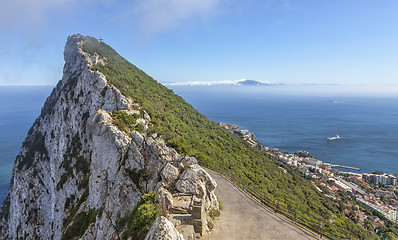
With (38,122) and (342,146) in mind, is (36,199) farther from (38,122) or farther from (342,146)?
(342,146)

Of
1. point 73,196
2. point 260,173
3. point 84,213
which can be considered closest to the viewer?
point 84,213

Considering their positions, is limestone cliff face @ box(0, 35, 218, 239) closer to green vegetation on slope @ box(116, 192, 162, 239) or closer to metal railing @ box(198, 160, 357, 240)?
green vegetation on slope @ box(116, 192, 162, 239)

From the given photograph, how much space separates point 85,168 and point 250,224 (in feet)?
63.6

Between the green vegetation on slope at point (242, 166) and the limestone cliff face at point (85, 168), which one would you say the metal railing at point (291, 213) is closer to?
the green vegetation on slope at point (242, 166)

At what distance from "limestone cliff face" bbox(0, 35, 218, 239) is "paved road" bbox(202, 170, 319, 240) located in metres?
1.40

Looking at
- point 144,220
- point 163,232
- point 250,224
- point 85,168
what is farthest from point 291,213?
point 85,168

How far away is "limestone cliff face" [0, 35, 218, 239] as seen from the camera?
44.0 ft

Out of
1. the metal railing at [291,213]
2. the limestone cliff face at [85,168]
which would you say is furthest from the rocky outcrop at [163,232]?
the metal railing at [291,213]

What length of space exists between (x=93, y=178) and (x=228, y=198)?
41.9 ft

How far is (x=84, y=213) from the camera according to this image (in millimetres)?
17672

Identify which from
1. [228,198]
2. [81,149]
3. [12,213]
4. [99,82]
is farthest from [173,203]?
[12,213]

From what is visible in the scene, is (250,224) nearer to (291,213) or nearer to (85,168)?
(291,213)

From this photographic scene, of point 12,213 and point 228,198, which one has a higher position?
point 228,198

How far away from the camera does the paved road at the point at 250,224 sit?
10.1 metres
